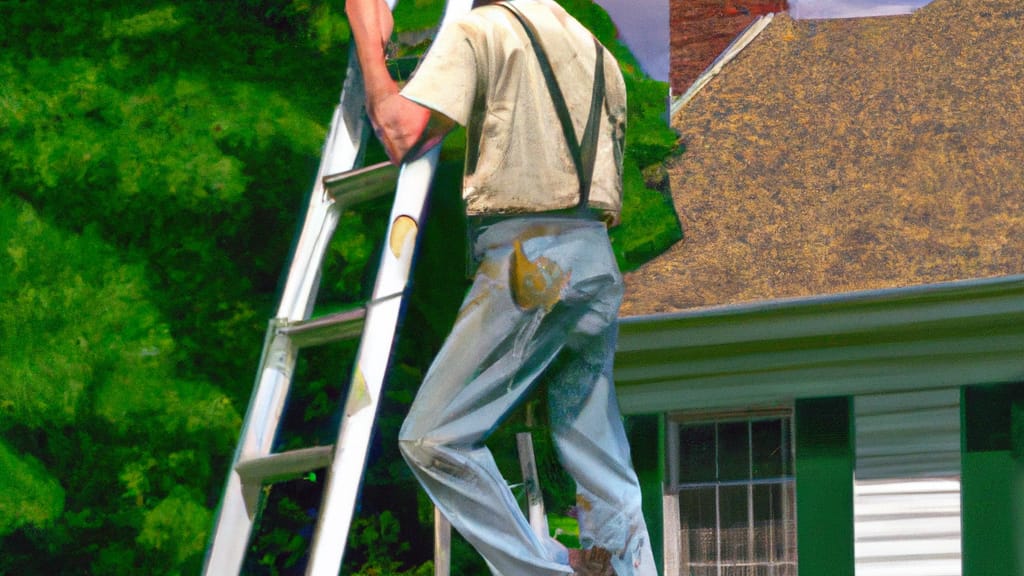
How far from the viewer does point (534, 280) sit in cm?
402

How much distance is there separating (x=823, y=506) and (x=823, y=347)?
1102mm

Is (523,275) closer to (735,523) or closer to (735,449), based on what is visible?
(735,449)

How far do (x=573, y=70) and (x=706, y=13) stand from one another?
8.40m

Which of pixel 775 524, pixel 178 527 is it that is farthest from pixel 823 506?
pixel 178 527

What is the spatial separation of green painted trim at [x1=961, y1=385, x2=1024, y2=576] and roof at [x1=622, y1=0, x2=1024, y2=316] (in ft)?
2.11

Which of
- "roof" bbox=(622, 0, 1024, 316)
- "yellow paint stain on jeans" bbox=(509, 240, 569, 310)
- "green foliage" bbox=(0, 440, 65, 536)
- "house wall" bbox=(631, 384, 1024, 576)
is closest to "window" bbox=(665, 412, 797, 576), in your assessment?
"house wall" bbox=(631, 384, 1024, 576)

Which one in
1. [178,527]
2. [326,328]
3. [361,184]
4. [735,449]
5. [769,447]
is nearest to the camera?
[326,328]

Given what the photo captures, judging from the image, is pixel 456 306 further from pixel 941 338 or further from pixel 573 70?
pixel 941 338

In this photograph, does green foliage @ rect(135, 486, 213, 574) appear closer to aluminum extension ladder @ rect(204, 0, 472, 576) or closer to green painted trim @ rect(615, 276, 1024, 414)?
aluminum extension ladder @ rect(204, 0, 472, 576)

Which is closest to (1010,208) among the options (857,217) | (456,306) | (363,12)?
(857,217)

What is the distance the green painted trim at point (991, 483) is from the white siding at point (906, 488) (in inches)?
3.7

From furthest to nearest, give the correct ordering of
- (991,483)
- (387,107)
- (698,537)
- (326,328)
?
(698,537) < (991,483) < (326,328) < (387,107)

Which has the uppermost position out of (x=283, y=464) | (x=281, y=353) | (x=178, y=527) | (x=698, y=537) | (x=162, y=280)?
(x=698, y=537)

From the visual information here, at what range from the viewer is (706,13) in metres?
12.4
